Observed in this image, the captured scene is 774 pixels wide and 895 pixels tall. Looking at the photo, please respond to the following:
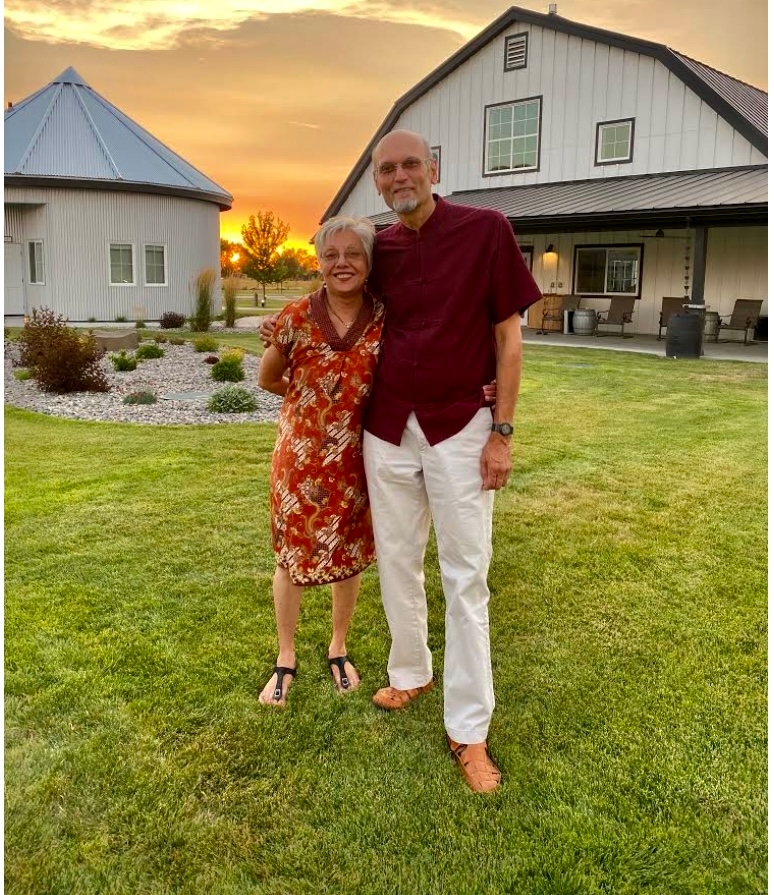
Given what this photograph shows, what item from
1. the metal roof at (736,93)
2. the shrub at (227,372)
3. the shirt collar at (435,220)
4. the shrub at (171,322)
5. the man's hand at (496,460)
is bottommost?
the shrub at (227,372)

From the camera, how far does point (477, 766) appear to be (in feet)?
8.72

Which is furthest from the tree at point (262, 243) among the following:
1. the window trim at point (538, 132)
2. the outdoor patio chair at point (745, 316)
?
the outdoor patio chair at point (745, 316)

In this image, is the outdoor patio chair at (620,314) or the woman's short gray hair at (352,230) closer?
the woman's short gray hair at (352,230)

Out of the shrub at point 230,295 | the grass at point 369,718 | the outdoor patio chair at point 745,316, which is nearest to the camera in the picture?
the grass at point 369,718

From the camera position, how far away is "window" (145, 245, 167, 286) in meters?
24.3

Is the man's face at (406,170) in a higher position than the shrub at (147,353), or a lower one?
higher

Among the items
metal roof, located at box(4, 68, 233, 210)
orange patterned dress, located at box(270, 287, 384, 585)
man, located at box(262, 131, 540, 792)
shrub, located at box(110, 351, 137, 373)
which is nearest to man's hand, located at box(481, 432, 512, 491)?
man, located at box(262, 131, 540, 792)

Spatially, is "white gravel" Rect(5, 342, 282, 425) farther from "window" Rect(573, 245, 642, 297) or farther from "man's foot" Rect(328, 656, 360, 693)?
"window" Rect(573, 245, 642, 297)

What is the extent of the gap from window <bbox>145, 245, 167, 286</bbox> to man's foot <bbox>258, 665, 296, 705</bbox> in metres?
23.0

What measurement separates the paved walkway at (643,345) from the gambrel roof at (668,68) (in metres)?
4.11

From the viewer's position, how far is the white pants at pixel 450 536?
2.64 m

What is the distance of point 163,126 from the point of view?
2909cm

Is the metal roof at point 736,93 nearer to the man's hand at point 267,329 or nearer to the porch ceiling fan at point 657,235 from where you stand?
the porch ceiling fan at point 657,235

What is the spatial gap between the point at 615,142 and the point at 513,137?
112 inches
